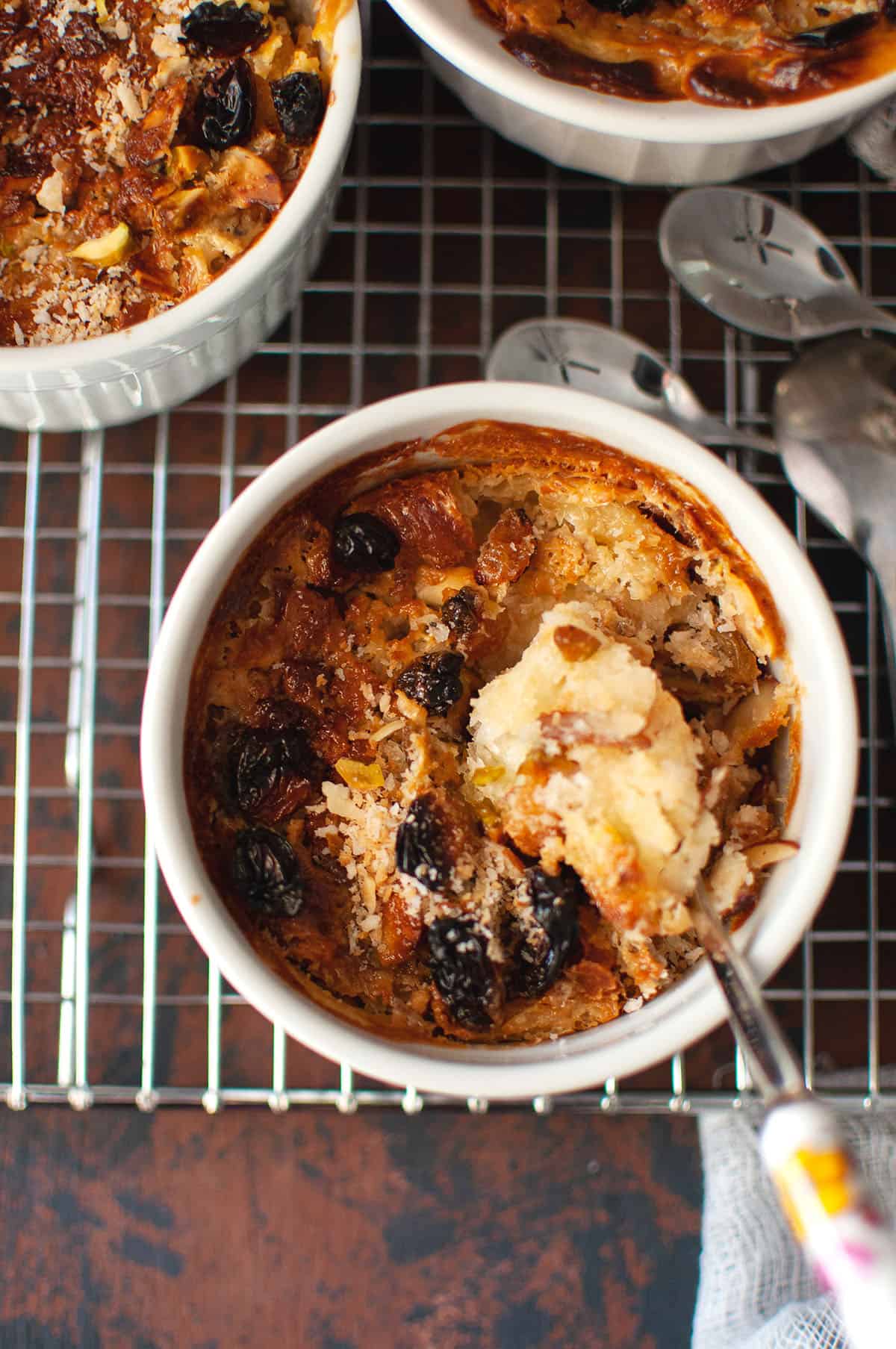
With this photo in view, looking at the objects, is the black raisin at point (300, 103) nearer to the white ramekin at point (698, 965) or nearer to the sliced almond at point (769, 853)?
the white ramekin at point (698, 965)

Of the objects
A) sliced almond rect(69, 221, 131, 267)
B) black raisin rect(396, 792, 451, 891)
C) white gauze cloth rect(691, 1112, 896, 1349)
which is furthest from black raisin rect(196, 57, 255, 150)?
white gauze cloth rect(691, 1112, 896, 1349)

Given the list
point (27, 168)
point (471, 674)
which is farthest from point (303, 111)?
point (471, 674)

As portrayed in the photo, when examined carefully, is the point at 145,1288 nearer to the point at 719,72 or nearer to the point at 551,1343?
the point at 551,1343

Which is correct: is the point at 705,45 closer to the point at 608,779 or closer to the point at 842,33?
the point at 842,33

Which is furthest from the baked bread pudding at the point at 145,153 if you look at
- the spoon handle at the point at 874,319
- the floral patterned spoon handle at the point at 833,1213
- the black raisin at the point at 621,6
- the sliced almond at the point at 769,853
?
the floral patterned spoon handle at the point at 833,1213

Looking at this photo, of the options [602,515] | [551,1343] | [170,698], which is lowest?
[551,1343]
